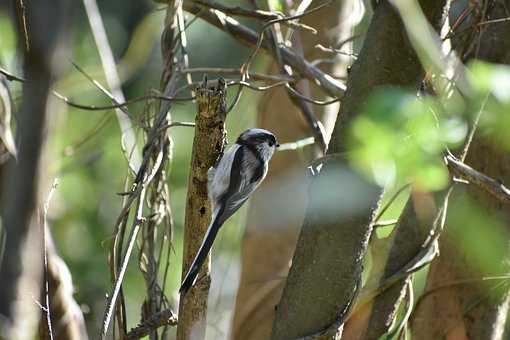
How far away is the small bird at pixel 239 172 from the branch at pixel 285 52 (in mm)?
451

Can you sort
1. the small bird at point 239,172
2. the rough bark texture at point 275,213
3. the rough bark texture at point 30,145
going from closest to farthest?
the rough bark texture at point 30,145
the small bird at point 239,172
the rough bark texture at point 275,213

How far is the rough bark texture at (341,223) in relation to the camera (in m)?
2.54

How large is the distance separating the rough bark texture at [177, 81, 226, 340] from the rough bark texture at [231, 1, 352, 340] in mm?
1649

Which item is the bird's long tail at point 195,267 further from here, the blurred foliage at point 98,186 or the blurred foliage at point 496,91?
the blurred foliage at point 98,186

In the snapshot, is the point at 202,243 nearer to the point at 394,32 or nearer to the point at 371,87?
the point at 371,87

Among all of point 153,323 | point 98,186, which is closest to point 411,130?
point 153,323

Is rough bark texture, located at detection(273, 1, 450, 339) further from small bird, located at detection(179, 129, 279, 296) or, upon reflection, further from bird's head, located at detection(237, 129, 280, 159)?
bird's head, located at detection(237, 129, 280, 159)

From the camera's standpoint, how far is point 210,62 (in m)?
8.64

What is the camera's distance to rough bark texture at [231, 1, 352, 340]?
441 centimetres

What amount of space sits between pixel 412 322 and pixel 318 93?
1.52m

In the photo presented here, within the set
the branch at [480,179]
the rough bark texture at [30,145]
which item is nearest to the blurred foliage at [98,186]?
the branch at [480,179]

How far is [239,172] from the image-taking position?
144 inches

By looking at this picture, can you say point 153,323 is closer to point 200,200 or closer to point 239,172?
point 200,200

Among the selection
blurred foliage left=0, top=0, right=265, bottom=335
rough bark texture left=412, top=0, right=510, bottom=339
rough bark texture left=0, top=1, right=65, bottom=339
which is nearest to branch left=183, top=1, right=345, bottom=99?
rough bark texture left=412, top=0, right=510, bottom=339
